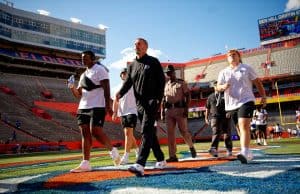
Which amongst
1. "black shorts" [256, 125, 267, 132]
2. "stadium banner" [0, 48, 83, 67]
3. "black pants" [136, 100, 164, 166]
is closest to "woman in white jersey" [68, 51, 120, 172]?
"black pants" [136, 100, 164, 166]

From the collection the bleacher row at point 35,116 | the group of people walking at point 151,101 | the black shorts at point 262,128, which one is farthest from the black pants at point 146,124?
the bleacher row at point 35,116

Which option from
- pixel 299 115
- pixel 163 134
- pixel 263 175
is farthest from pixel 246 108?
pixel 163 134

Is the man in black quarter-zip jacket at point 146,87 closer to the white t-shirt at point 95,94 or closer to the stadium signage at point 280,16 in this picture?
the white t-shirt at point 95,94

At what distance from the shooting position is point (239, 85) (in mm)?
5539

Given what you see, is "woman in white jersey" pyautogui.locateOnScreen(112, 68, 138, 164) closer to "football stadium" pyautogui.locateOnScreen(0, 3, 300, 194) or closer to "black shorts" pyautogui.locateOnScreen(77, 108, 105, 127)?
"black shorts" pyautogui.locateOnScreen(77, 108, 105, 127)

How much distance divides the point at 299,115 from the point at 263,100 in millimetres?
20955

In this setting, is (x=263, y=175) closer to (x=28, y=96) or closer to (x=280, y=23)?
(x=28, y=96)

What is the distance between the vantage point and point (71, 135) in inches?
1213

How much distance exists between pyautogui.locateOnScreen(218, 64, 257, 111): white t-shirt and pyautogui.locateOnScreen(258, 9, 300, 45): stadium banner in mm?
49045

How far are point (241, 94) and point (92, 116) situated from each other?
2657mm

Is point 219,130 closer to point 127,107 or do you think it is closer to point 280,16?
point 127,107

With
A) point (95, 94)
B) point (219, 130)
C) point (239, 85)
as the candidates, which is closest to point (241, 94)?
point (239, 85)

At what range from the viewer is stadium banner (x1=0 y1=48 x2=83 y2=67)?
1879 inches

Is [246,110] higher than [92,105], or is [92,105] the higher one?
[92,105]
